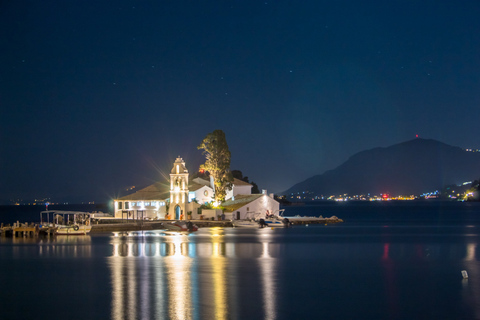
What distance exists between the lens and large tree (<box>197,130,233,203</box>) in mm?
76625

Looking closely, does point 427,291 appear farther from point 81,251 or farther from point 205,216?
point 205,216

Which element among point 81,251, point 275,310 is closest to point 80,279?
point 275,310

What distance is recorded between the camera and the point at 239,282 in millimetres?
25984

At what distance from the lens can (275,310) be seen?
66.5ft

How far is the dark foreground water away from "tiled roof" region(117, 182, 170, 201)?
32.5m

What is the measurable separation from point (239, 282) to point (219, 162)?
51289 mm

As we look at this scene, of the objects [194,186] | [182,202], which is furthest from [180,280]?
[194,186]

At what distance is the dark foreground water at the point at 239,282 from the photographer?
66.7ft

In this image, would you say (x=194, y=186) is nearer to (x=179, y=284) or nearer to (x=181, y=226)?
(x=181, y=226)

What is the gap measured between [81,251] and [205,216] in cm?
3146

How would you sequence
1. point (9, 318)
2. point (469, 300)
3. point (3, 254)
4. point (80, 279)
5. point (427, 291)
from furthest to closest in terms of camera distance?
point (3, 254)
point (80, 279)
point (427, 291)
point (469, 300)
point (9, 318)


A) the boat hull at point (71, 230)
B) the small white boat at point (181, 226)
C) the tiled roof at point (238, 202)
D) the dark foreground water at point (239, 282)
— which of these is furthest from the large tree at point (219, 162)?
the dark foreground water at point (239, 282)

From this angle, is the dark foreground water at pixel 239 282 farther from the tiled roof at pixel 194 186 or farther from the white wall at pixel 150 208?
the tiled roof at pixel 194 186

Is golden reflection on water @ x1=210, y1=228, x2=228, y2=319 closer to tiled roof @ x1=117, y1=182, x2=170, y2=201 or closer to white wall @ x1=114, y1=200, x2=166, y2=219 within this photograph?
white wall @ x1=114, y1=200, x2=166, y2=219
